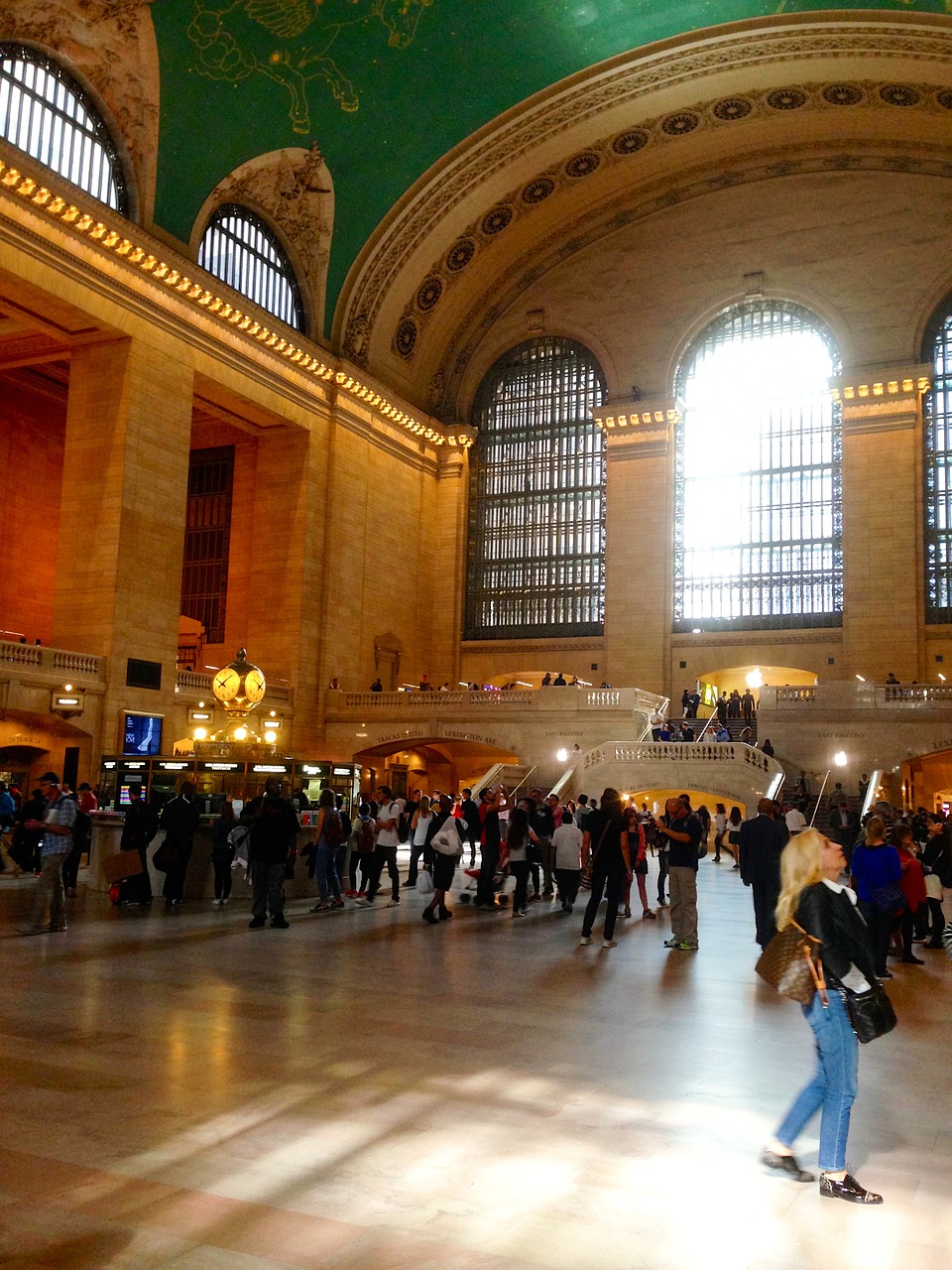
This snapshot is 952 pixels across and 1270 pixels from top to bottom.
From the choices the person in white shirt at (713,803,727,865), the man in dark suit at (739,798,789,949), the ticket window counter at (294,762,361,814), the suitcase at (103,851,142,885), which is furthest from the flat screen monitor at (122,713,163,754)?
the man in dark suit at (739,798,789,949)

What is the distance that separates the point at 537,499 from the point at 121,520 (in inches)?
557

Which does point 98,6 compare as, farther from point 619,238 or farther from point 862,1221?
point 862,1221

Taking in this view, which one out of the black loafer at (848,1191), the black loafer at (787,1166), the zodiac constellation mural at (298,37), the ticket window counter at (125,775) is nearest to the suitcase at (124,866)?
the ticket window counter at (125,775)

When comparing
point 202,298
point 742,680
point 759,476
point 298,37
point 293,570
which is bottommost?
point 742,680

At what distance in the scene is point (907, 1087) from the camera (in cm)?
515

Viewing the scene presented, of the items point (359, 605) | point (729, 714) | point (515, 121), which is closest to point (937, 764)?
point (729, 714)

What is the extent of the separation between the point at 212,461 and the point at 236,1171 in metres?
29.3

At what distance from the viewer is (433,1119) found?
4430 millimetres

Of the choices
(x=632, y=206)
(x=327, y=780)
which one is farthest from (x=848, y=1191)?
(x=632, y=206)

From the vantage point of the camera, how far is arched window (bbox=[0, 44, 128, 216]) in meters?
20.8

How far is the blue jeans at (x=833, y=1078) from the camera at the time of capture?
12.4 feet

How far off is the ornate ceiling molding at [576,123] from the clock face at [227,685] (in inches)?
684

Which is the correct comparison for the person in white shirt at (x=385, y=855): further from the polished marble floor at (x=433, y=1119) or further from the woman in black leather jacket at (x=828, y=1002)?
the woman in black leather jacket at (x=828, y=1002)

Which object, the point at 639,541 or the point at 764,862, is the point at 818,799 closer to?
the point at 639,541
